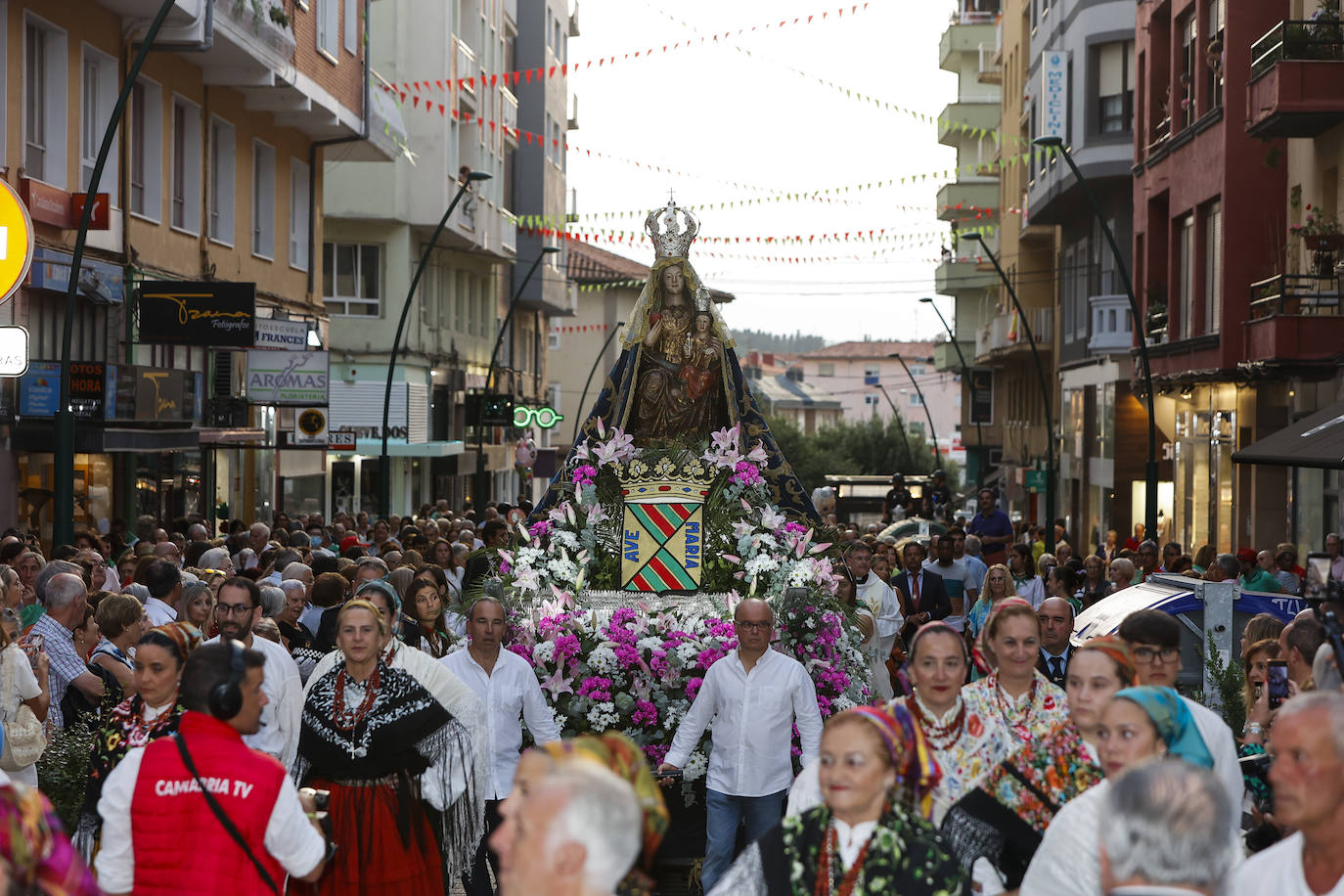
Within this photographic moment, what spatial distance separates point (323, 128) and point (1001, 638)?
1074 inches

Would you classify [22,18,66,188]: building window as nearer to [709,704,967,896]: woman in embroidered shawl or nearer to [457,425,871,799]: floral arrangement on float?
[457,425,871,799]: floral arrangement on float

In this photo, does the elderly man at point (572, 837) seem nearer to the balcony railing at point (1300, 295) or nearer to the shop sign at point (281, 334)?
the balcony railing at point (1300, 295)

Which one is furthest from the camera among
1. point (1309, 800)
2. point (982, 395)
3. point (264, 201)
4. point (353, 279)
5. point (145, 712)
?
point (982, 395)

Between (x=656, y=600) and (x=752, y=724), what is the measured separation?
3748mm

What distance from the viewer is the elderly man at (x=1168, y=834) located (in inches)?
169

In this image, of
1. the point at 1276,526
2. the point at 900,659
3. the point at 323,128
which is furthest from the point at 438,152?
the point at 900,659

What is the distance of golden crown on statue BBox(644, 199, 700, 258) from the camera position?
51.6 feet

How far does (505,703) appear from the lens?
9656 mm

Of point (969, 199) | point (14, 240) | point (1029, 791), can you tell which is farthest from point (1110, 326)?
point (1029, 791)

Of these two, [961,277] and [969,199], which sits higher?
[969,199]

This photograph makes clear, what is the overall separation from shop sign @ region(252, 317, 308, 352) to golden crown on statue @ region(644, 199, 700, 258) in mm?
12090

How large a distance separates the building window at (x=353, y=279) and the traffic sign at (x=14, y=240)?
33.5 meters

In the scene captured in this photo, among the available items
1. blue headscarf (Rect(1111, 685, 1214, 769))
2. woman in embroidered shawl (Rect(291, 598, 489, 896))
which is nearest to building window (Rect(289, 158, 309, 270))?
woman in embroidered shawl (Rect(291, 598, 489, 896))

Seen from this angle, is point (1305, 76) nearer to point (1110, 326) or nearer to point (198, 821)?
point (1110, 326)
